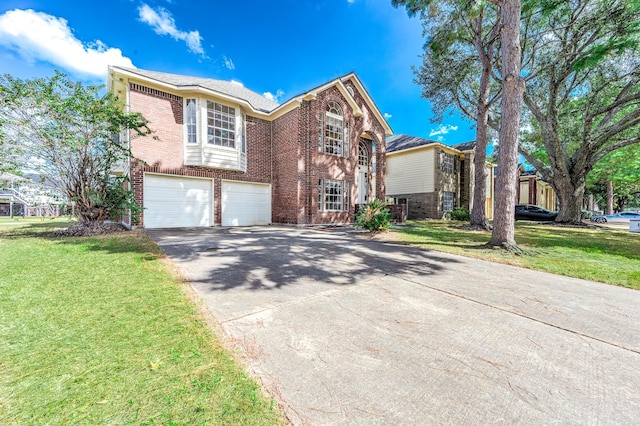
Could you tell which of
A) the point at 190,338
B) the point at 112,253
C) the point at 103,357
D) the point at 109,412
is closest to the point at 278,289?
the point at 190,338

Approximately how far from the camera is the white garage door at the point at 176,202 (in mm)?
10156

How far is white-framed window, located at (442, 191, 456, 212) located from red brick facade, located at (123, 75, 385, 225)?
9.76m

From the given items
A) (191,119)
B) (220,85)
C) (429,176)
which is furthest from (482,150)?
(191,119)

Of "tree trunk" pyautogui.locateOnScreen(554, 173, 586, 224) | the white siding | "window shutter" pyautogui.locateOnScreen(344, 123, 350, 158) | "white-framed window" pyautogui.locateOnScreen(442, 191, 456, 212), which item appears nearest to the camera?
"window shutter" pyautogui.locateOnScreen(344, 123, 350, 158)

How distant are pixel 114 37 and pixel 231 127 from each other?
22.0 ft

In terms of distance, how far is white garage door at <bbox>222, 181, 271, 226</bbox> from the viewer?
12121 millimetres

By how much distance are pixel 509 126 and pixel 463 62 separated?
10.4 m

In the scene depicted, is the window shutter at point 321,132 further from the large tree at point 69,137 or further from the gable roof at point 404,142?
the gable roof at point 404,142

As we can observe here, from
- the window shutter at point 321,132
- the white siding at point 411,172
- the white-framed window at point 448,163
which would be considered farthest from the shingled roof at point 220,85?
the white-framed window at point 448,163

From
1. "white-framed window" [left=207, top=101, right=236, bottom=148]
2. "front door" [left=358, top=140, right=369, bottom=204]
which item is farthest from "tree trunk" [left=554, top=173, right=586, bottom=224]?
"white-framed window" [left=207, top=101, right=236, bottom=148]

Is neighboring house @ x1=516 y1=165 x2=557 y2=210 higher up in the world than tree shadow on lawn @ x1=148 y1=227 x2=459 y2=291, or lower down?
higher up

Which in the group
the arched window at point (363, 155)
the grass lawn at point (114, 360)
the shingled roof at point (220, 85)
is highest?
the shingled roof at point (220, 85)

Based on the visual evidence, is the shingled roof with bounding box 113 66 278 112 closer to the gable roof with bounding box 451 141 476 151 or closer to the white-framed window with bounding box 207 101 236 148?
the white-framed window with bounding box 207 101 236 148

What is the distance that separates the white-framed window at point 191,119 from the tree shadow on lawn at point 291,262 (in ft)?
18.9
